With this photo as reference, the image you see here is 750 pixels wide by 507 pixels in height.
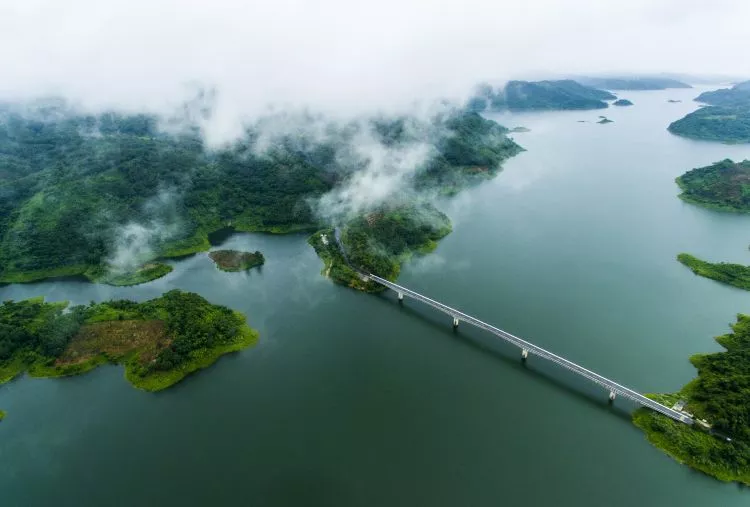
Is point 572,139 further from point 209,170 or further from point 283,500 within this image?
point 283,500

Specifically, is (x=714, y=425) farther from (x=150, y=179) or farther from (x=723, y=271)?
(x=150, y=179)

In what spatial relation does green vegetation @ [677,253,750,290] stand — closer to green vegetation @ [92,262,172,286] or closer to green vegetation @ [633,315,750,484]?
green vegetation @ [633,315,750,484]

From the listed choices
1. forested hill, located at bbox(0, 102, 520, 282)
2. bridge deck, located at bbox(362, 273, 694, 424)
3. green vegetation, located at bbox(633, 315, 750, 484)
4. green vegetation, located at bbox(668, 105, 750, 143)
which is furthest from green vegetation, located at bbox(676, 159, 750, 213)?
bridge deck, located at bbox(362, 273, 694, 424)

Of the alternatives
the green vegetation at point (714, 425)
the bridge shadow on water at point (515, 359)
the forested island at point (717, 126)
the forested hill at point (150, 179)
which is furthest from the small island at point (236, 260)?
the forested island at point (717, 126)

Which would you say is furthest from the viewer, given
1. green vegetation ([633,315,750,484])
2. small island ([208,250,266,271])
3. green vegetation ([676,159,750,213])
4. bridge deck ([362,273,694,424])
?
green vegetation ([676,159,750,213])

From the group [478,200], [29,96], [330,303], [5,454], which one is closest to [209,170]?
[330,303]
